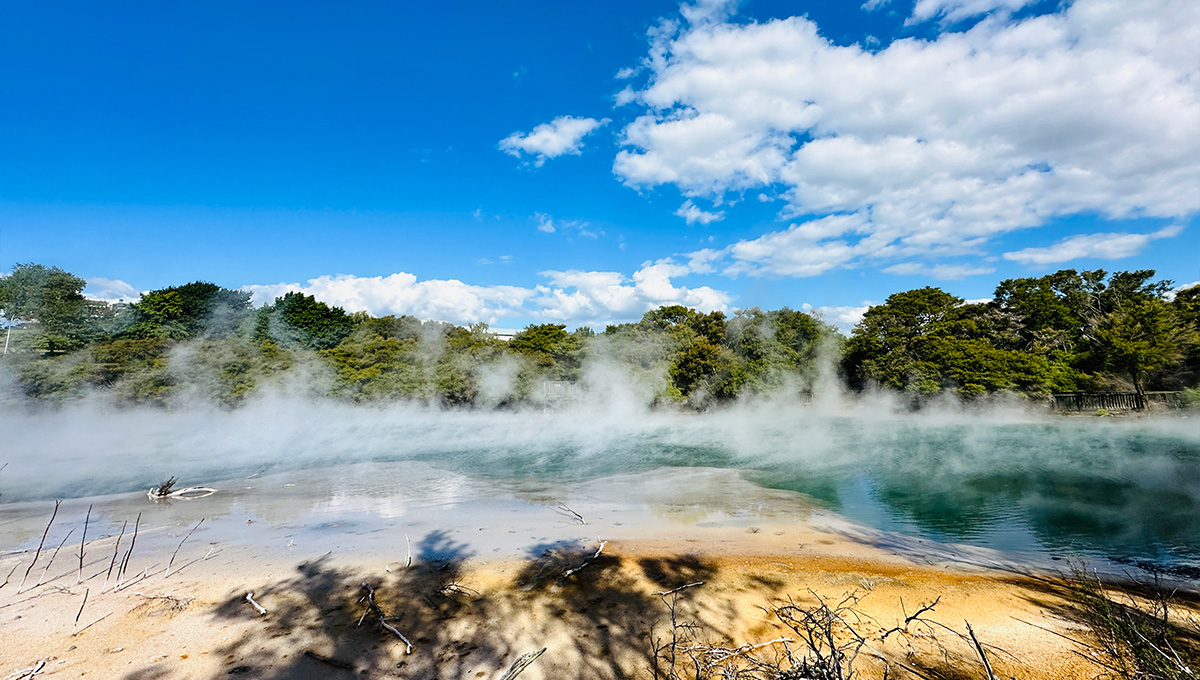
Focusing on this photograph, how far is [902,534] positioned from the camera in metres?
7.36

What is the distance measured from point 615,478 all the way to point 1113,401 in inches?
1050

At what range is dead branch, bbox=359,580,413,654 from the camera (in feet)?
11.9

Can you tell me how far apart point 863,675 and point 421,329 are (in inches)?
1380

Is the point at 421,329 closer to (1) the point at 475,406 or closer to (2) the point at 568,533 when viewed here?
(1) the point at 475,406

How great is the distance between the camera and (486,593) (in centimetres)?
466

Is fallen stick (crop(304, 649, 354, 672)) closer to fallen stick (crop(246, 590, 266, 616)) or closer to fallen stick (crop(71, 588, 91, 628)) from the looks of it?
fallen stick (crop(246, 590, 266, 616))

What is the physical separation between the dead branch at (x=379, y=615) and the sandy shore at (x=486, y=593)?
5 centimetres

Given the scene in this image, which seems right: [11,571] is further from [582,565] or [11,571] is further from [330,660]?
[582,565]

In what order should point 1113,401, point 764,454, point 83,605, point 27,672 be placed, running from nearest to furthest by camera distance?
1. point 27,672
2. point 83,605
3. point 764,454
4. point 1113,401

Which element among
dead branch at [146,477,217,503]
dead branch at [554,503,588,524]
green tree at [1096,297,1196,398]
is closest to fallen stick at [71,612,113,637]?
dead branch at [554,503,588,524]

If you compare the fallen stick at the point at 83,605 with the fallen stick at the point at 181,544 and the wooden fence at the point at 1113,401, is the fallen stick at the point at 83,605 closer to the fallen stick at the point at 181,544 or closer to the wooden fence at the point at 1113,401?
the fallen stick at the point at 181,544

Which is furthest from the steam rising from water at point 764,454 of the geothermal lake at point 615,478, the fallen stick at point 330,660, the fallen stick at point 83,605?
the fallen stick at point 330,660

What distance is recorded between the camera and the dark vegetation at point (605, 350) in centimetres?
2217

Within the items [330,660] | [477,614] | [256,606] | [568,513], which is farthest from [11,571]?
[568,513]
